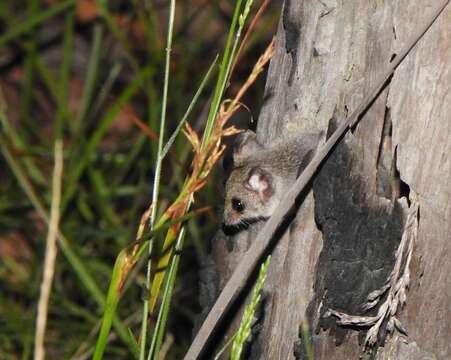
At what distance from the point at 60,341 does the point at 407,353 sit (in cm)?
175

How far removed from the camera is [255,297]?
1266mm

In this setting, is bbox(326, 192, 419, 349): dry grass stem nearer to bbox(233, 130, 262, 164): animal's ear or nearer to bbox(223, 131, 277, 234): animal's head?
bbox(223, 131, 277, 234): animal's head

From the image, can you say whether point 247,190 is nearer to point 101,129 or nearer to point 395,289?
point 395,289

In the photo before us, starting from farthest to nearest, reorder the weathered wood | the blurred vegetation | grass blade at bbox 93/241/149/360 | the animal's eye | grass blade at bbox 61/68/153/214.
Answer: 1. the blurred vegetation
2. grass blade at bbox 61/68/153/214
3. the animal's eye
4. the weathered wood
5. grass blade at bbox 93/241/149/360

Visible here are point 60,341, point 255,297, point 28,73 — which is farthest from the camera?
point 28,73

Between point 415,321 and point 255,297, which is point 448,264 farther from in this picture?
point 255,297

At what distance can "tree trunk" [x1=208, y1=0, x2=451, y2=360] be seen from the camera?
1.58 meters

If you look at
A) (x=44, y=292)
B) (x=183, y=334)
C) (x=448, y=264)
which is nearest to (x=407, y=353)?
(x=448, y=264)

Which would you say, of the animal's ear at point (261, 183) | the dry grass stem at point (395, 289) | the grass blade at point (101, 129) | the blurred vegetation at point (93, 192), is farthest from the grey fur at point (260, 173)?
the grass blade at point (101, 129)

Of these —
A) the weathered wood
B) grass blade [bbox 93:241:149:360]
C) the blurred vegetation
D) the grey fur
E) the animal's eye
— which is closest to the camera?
grass blade [bbox 93:241:149:360]

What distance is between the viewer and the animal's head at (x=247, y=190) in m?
1.76

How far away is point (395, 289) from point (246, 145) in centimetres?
44

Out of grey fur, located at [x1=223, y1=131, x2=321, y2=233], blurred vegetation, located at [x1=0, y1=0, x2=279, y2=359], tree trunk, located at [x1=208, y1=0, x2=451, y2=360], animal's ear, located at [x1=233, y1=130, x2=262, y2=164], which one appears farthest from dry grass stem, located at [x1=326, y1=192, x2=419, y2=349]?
blurred vegetation, located at [x1=0, y1=0, x2=279, y2=359]

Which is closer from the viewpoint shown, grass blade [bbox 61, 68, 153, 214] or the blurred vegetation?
grass blade [bbox 61, 68, 153, 214]
